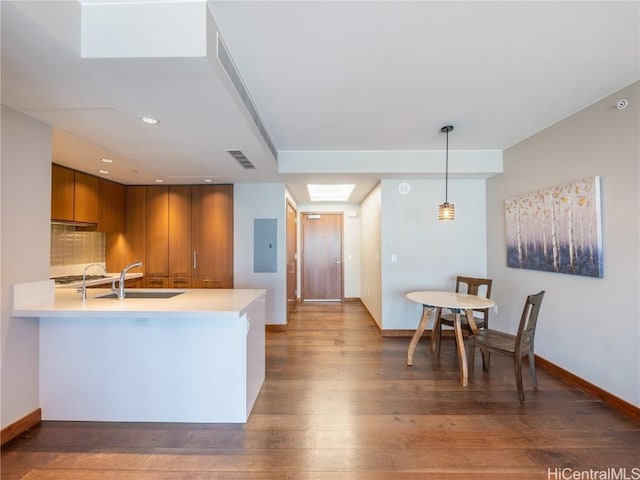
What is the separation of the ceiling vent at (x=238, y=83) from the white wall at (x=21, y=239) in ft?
5.08

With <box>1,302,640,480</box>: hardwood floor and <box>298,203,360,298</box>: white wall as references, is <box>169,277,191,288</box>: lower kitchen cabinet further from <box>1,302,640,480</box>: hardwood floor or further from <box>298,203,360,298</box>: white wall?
<box>298,203,360,298</box>: white wall

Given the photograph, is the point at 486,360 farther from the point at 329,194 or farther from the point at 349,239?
the point at 329,194

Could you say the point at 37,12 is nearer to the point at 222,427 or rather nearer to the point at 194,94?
the point at 194,94

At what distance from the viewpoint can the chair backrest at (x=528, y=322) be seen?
2373 millimetres

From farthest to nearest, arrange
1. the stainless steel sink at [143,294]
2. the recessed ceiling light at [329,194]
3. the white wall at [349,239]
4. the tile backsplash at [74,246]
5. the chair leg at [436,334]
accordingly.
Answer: the white wall at [349,239], the recessed ceiling light at [329,194], the tile backsplash at [74,246], the chair leg at [436,334], the stainless steel sink at [143,294]

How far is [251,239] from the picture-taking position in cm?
443

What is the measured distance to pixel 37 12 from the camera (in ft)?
3.93

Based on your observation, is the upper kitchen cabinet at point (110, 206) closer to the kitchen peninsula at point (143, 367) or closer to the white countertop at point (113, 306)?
the white countertop at point (113, 306)

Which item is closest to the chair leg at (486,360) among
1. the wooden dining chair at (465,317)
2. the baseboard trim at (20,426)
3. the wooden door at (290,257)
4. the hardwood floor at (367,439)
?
the hardwood floor at (367,439)

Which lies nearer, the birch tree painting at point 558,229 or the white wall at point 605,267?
the white wall at point 605,267

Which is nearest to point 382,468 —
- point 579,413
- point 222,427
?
point 222,427

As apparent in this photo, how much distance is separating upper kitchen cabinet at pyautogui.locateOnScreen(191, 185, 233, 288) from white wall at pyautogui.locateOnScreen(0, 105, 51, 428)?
7.27 ft

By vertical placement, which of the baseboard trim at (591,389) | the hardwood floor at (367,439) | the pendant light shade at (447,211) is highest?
the pendant light shade at (447,211)

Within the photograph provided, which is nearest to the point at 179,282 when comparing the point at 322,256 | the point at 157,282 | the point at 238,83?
the point at 157,282
